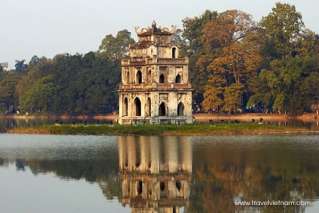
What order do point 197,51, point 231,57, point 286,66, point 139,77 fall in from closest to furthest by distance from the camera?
1. point 139,77
2. point 286,66
3. point 231,57
4. point 197,51

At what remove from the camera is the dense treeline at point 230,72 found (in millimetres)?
115000

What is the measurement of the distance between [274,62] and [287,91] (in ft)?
15.1

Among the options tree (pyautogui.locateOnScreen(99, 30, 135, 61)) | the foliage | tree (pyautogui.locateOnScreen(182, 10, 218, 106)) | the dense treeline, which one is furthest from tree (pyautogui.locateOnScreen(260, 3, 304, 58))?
tree (pyautogui.locateOnScreen(99, 30, 135, 61))

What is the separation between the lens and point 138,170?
4981 cm

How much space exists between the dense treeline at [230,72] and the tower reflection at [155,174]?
44.4m

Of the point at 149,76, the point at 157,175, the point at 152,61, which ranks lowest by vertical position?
the point at 157,175

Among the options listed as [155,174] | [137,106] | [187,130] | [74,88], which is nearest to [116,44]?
[74,88]

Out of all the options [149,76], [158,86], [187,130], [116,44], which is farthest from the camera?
[116,44]

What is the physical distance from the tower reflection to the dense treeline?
1750 inches

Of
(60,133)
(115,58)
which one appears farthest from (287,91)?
(115,58)

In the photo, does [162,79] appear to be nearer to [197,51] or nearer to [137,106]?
[137,106]

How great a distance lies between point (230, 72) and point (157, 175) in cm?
7653

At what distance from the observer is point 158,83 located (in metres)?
92.4

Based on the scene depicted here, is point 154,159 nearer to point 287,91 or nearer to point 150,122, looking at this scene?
point 150,122
